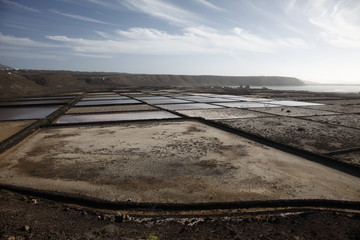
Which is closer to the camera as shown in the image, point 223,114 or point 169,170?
point 169,170

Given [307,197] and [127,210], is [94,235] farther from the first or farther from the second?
[307,197]

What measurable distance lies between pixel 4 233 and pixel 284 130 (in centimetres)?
965

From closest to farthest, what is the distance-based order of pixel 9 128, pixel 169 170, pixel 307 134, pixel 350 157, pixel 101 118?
1. pixel 169 170
2. pixel 350 157
3. pixel 307 134
4. pixel 9 128
5. pixel 101 118

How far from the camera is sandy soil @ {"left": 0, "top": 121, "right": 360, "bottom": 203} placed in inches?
182

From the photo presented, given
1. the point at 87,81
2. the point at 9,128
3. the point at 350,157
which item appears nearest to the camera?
the point at 350,157

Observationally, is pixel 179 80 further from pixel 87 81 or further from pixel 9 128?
pixel 9 128

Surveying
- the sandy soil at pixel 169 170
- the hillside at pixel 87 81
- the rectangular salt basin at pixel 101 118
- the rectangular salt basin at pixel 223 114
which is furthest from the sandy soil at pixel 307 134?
the hillside at pixel 87 81

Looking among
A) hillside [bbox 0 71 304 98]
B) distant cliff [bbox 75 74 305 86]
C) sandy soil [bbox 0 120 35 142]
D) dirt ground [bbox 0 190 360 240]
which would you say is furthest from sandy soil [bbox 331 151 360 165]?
distant cliff [bbox 75 74 305 86]

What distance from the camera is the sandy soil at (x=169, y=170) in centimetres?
461

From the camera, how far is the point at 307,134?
928 cm

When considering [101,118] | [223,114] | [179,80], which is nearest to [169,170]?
[101,118]

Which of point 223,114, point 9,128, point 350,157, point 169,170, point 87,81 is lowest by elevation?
point 9,128

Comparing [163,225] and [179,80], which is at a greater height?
[179,80]

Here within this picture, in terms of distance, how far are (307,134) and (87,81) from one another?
206 feet
